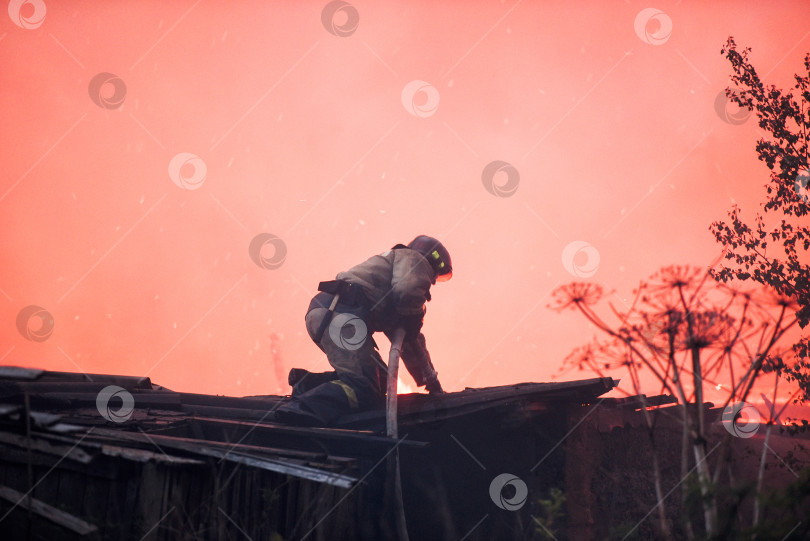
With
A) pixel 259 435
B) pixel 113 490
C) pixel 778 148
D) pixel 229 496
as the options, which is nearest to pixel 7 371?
pixel 113 490

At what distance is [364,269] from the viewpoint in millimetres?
6645

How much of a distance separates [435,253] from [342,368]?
72.4 inches

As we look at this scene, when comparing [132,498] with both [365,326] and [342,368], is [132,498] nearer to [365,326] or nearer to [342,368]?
[342,368]

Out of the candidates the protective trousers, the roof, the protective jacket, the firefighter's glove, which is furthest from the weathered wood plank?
the firefighter's glove

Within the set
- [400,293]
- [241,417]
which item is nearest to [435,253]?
[400,293]

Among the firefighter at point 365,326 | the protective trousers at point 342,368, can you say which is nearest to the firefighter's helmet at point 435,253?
the firefighter at point 365,326

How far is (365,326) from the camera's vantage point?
6.35 m

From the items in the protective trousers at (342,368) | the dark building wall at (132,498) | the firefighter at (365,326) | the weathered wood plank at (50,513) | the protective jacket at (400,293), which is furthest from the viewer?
the protective jacket at (400,293)

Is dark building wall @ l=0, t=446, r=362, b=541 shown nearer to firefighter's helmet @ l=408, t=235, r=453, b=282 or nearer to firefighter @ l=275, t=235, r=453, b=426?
firefighter @ l=275, t=235, r=453, b=426

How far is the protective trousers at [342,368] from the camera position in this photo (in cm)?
575

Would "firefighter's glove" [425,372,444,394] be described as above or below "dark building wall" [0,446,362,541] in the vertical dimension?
above

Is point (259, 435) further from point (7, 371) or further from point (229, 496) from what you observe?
point (7, 371)

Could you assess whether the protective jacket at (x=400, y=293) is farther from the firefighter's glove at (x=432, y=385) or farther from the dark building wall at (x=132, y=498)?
the dark building wall at (x=132, y=498)

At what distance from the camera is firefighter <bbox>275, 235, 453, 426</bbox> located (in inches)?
236
